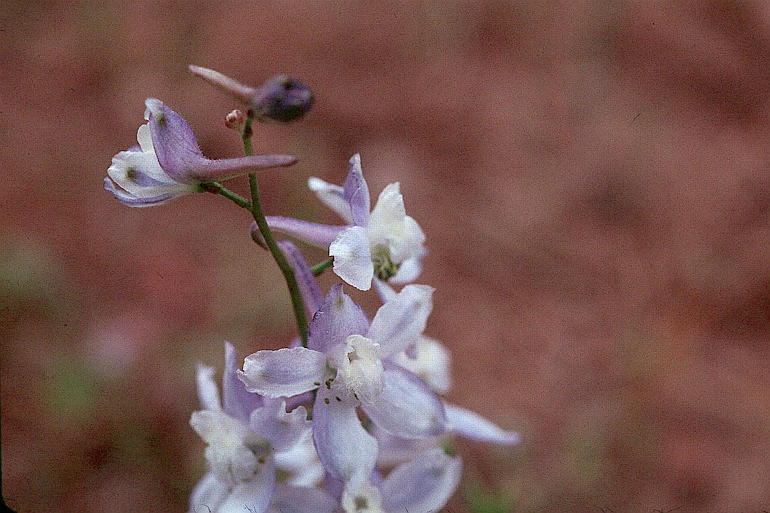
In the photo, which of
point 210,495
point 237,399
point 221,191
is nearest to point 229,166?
point 221,191

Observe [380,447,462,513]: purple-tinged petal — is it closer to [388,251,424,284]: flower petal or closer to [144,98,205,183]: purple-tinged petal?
[388,251,424,284]: flower petal

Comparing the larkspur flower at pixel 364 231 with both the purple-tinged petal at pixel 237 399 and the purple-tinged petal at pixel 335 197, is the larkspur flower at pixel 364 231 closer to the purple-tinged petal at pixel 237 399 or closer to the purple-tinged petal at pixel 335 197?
the purple-tinged petal at pixel 335 197

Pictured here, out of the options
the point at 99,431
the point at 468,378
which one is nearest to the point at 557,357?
the point at 468,378

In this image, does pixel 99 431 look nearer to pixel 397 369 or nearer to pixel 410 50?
pixel 397 369

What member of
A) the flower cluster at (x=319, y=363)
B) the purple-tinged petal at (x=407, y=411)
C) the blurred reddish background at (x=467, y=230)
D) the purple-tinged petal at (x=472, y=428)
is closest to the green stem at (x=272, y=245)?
the flower cluster at (x=319, y=363)

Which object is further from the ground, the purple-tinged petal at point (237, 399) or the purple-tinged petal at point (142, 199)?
the purple-tinged petal at point (142, 199)

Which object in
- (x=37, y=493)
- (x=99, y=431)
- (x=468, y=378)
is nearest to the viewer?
(x=37, y=493)

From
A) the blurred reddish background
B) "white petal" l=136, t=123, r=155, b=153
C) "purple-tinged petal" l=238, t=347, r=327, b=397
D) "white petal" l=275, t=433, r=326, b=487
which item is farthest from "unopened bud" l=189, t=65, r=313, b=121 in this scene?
the blurred reddish background

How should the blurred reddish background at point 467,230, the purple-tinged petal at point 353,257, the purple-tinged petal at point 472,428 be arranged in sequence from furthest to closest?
the blurred reddish background at point 467,230, the purple-tinged petal at point 472,428, the purple-tinged petal at point 353,257

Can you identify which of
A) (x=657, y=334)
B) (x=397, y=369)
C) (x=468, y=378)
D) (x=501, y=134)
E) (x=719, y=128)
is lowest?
(x=468, y=378)
